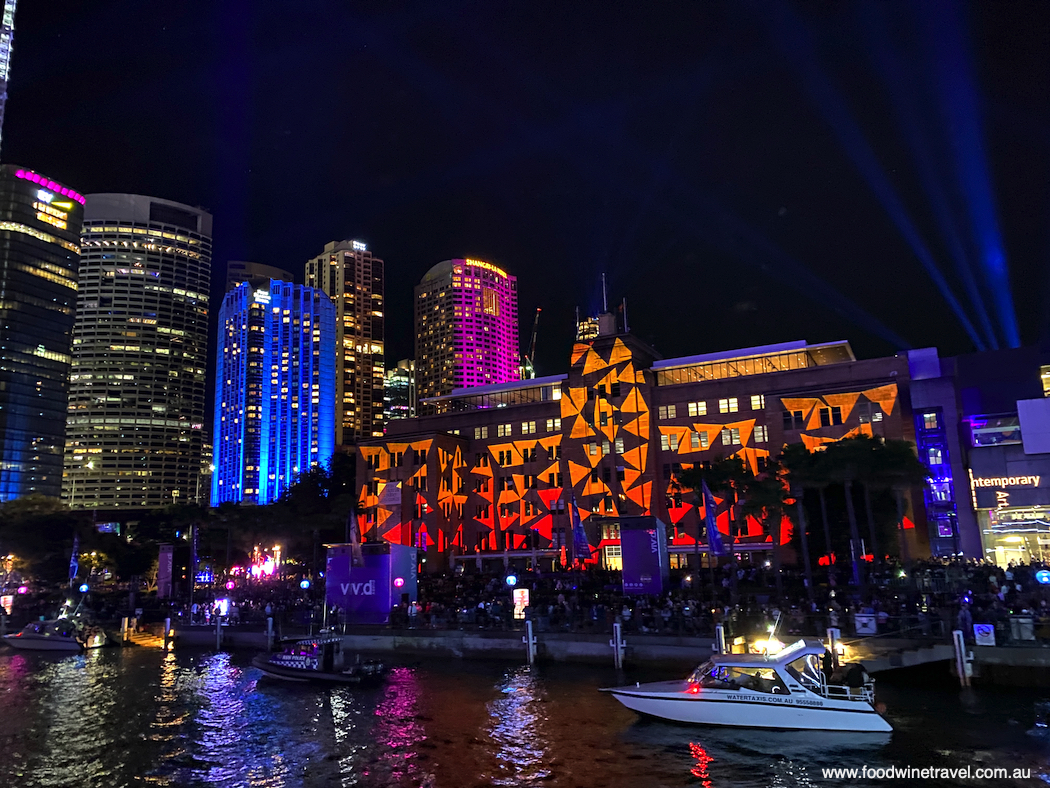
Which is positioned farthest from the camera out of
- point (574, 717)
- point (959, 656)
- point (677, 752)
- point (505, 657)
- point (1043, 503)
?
point (1043, 503)

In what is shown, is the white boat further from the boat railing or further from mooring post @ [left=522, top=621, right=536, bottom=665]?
mooring post @ [left=522, top=621, right=536, bottom=665]

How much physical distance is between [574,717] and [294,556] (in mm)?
70390

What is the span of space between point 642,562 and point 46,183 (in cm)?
19283

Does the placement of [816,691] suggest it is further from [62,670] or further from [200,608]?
[200,608]

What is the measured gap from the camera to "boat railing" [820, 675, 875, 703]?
2445 cm

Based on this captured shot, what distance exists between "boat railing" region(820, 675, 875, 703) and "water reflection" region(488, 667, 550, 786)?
32.5ft

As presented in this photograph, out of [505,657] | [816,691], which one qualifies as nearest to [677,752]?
[816,691]

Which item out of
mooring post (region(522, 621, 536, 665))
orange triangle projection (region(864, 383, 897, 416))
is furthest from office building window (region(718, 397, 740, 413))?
mooring post (region(522, 621, 536, 665))

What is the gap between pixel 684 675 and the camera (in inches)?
1391

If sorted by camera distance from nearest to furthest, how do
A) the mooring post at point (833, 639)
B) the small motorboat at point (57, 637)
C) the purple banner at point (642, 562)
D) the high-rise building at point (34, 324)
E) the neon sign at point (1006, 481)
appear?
the mooring post at point (833, 639), the purple banner at point (642, 562), the small motorboat at point (57, 637), the neon sign at point (1006, 481), the high-rise building at point (34, 324)

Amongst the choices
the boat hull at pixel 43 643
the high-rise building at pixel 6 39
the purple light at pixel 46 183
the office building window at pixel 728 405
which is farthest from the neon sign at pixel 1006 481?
the purple light at pixel 46 183

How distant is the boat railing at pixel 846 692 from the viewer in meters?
24.5

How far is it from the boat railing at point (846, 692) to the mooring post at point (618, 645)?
1357 cm

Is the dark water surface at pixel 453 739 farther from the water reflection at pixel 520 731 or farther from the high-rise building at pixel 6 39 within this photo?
the high-rise building at pixel 6 39
